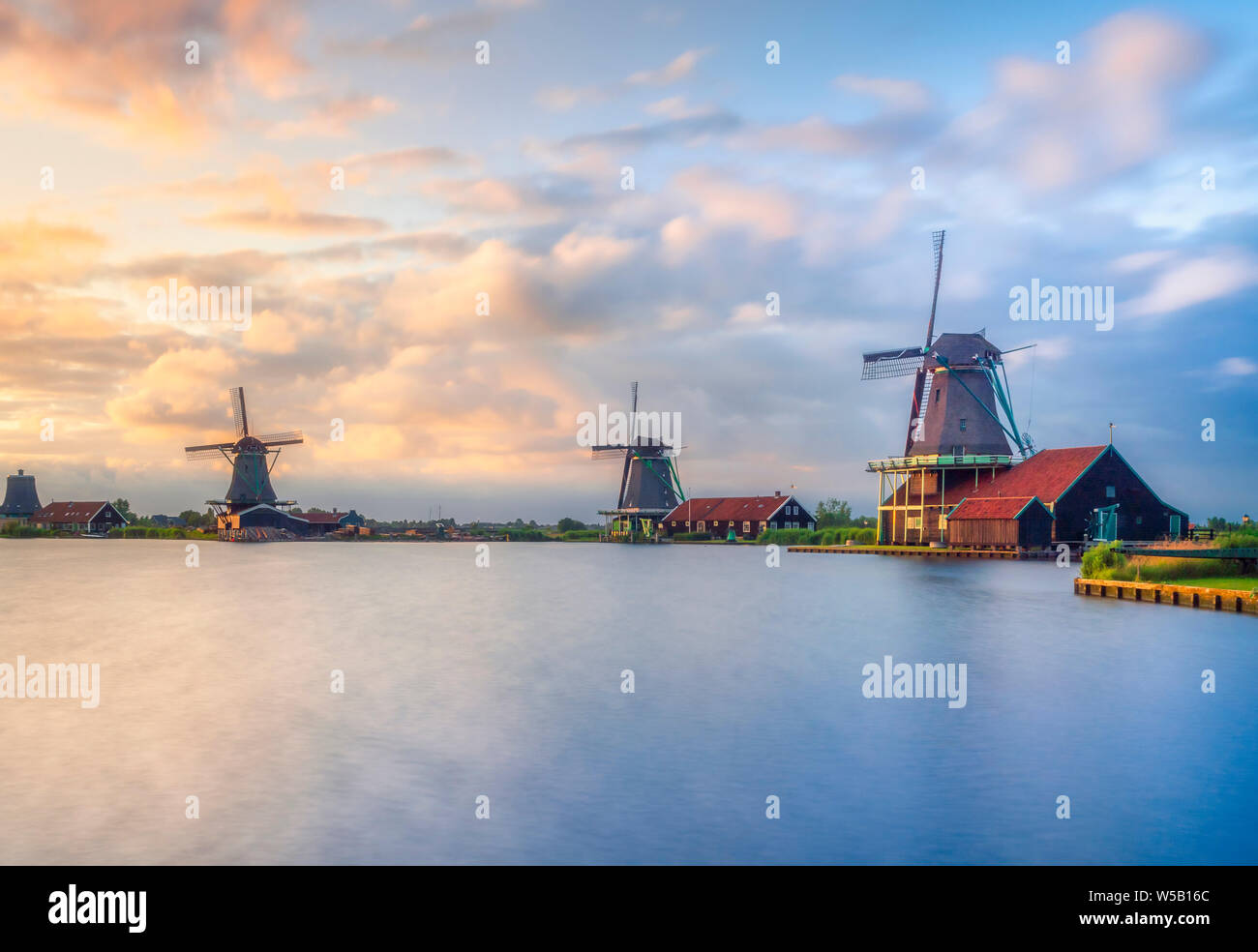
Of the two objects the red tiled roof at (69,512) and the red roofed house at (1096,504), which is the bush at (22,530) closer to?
the red tiled roof at (69,512)

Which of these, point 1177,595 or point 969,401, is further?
point 969,401

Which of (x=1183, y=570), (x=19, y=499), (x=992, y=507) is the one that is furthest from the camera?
(x=19, y=499)

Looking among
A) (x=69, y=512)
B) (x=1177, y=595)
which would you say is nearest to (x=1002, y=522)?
(x=1177, y=595)

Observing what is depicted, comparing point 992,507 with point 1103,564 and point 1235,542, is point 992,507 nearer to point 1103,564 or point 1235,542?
point 1103,564

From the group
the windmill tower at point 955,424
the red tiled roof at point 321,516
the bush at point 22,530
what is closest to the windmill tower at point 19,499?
the bush at point 22,530

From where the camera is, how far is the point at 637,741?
13234 millimetres

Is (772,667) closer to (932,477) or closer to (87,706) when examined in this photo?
(87,706)

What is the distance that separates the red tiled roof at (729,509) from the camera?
86.9 meters

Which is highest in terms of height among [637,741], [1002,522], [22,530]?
[1002,522]

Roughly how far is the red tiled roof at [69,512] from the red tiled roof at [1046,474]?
105 m

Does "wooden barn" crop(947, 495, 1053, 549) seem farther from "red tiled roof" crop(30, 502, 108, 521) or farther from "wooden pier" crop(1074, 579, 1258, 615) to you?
"red tiled roof" crop(30, 502, 108, 521)

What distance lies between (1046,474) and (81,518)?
362ft
